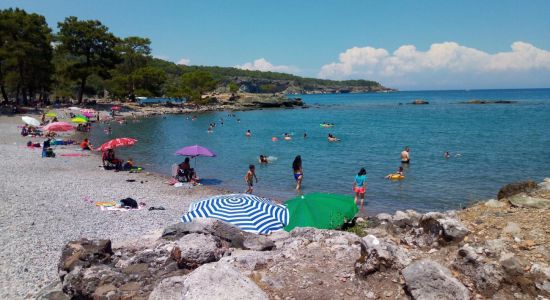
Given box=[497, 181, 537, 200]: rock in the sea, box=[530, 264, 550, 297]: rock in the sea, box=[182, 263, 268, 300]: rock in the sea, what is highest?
box=[497, 181, 537, 200]: rock in the sea

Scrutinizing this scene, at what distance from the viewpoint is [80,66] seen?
6900 centimetres

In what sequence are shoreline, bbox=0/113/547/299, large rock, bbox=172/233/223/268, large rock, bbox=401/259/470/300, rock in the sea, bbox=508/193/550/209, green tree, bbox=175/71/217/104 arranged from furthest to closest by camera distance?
green tree, bbox=175/71/217/104 < shoreline, bbox=0/113/547/299 < rock in the sea, bbox=508/193/550/209 < large rock, bbox=172/233/223/268 < large rock, bbox=401/259/470/300

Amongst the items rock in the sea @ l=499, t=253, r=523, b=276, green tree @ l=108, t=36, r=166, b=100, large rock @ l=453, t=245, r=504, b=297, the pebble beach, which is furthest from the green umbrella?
green tree @ l=108, t=36, r=166, b=100

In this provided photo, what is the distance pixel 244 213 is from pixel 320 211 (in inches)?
80.1

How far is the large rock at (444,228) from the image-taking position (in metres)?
6.97

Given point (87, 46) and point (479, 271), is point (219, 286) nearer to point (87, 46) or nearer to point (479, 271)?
point (479, 271)

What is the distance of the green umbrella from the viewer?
10922 mm

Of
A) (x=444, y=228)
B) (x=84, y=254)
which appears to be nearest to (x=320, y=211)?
(x=444, y=228)

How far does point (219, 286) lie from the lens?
5.79 m

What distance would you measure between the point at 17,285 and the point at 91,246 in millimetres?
1904

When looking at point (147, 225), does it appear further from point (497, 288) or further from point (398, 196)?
point (398, 196)

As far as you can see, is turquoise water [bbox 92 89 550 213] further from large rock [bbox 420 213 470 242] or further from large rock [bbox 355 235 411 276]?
large rock [bbox 355 235 411 276]

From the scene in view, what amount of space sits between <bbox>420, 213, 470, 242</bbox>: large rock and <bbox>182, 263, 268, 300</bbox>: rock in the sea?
3.32m

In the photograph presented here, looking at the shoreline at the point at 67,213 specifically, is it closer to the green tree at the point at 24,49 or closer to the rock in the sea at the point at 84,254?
the rock in the sea at the point at 84,254
